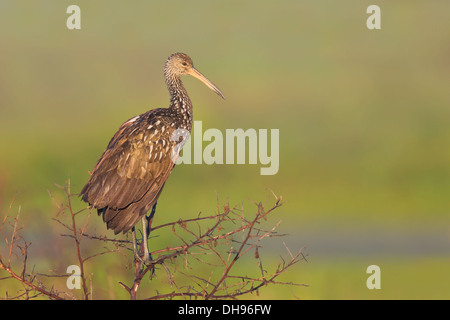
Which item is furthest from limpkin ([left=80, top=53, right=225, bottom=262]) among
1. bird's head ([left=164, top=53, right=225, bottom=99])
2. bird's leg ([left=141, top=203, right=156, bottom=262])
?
bird's head ([left=164, top=53, right=225, bottom=99])

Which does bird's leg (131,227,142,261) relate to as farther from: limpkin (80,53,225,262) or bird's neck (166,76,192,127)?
bird's neck (166,76,192,127)

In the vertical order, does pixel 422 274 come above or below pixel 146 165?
below

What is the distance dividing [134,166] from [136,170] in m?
0.04

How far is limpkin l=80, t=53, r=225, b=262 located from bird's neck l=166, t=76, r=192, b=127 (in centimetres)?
6

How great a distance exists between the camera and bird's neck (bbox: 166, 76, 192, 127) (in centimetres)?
759

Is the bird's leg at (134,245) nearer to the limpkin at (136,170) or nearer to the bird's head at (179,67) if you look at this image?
the limpkin at (136,170)

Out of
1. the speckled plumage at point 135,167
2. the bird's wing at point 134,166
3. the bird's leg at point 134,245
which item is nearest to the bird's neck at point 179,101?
the speckled plumage at point 135,167

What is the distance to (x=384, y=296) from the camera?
16094 millimetres

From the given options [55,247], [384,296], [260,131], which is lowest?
[384,296]

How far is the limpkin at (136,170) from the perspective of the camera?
6.71 m

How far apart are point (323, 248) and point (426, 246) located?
2.78 m

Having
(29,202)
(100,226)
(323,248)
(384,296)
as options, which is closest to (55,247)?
(100,226)

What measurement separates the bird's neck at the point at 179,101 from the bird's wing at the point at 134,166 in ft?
1.18
